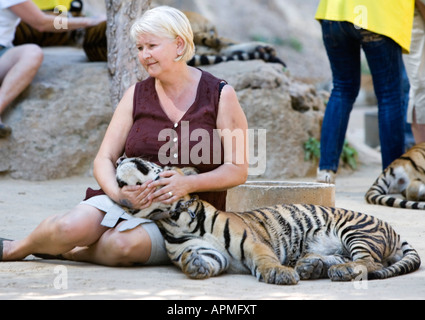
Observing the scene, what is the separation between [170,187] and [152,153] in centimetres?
29

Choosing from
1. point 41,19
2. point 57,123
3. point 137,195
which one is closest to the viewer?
point 137,195

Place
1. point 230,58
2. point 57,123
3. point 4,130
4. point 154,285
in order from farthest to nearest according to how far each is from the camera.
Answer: point 230,58 → point 57,123 → point 4,130 → point 154,285

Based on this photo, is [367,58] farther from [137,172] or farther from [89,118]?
[137,172]

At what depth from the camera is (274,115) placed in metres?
8.23

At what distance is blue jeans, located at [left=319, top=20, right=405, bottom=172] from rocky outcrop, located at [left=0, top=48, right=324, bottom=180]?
66.5 inches

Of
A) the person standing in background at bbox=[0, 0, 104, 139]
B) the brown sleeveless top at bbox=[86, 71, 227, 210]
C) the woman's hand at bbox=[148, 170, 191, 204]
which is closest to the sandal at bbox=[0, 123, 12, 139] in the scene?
the person standing in background at bbox=[0, 0, 104, 139]

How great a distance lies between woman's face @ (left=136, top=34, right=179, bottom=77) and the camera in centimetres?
390

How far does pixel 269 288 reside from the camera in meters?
3.40

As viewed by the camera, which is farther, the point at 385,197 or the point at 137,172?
the point at 385,197

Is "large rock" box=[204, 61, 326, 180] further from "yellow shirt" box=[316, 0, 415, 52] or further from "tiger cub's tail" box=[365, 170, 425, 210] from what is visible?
"yellow shirt" box=[316, 0, 415, 52]

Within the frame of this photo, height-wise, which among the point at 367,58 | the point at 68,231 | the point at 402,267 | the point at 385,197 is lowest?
the point at 385,197

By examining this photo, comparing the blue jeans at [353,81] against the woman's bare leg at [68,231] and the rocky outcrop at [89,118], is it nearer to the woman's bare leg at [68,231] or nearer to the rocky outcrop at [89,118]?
the rocky outcrop at [89,118]

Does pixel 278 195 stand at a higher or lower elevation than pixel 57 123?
higher

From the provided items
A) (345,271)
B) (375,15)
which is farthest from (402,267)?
(375,15)
